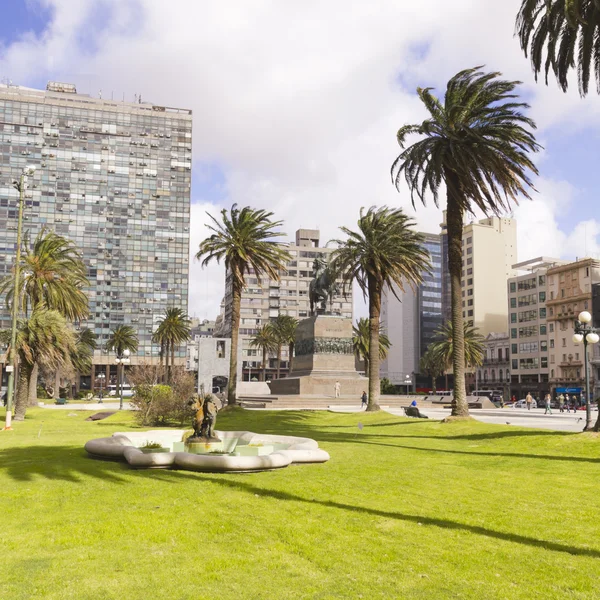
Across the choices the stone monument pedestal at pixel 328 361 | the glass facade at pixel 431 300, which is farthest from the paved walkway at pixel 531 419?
the glass facade at pixel 431 300

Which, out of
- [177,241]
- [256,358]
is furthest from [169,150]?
[256,358]

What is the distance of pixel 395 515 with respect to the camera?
9.48 m

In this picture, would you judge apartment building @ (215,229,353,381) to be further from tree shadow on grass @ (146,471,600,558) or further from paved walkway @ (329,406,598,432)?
tree shadow on grass @ (146,471,600,558)

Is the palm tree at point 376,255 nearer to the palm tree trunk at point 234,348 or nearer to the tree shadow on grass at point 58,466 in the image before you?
the palm tree trunk at point 234,348

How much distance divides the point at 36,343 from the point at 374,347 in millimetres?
19302

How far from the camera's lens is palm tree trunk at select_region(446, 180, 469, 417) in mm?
28547

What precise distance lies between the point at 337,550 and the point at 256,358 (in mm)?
137226

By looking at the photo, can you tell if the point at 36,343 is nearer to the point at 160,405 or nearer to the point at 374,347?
the point at 160,405

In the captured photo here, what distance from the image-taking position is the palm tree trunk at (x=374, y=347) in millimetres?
37406

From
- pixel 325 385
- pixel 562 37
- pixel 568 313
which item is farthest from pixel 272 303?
pixel 562 37

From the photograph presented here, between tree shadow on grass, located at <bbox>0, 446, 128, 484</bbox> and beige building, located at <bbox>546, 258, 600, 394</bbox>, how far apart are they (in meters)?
97.1

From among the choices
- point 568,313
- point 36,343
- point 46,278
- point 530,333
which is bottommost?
point 36,343

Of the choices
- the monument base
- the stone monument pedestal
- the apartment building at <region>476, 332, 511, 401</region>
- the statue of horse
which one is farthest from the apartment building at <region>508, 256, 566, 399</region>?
the monument base

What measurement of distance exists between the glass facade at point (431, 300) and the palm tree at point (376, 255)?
129m
